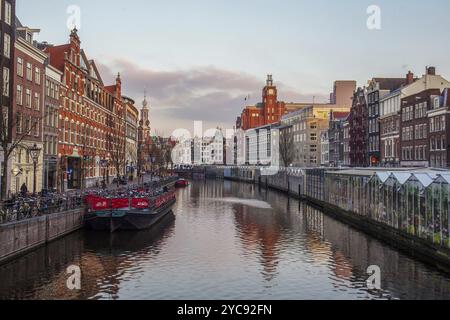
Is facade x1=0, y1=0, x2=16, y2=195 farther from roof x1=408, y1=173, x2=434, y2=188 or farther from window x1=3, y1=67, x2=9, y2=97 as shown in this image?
roof x1=408, y1=173, x2=434, y2=188

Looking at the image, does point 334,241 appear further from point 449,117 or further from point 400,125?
point 400,125

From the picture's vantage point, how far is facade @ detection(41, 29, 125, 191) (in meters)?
69.9

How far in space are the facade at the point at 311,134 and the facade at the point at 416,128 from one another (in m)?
72.2

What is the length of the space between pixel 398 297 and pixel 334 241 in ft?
58.6

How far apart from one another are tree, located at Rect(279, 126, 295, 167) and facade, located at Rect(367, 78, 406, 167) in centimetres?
3545

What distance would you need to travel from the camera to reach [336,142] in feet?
416

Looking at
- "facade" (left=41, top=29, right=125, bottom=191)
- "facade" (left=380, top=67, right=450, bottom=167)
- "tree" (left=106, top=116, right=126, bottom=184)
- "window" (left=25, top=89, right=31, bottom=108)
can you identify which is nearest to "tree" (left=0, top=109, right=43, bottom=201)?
"window" (left=25, top=89, right=31, bottom=108)

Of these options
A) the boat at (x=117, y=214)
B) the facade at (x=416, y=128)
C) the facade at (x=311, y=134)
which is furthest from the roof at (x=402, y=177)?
the facade at (x=311, y=134)

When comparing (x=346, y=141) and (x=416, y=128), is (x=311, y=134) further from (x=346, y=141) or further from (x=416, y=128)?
(x=416, y=128)

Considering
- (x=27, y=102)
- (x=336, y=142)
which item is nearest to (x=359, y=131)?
(x=336, y=142)

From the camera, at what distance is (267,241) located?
42.4 metres

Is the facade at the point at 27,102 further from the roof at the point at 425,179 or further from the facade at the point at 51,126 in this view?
the roof at the point at 425,179

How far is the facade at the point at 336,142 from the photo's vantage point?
122 metres
